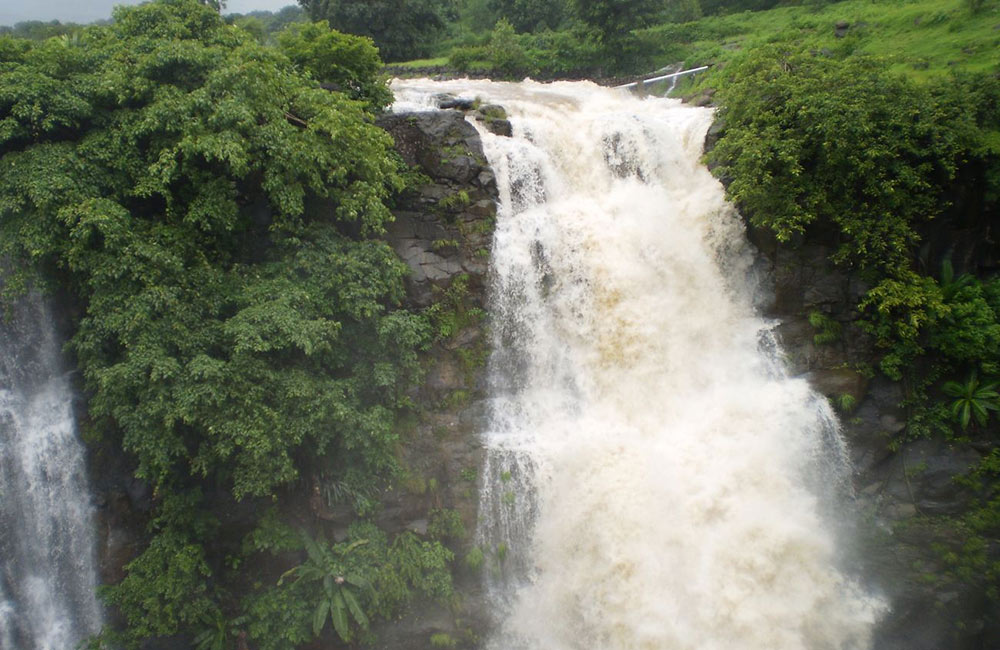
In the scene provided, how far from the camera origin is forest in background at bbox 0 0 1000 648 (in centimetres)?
912

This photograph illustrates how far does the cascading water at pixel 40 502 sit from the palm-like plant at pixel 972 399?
16143mm

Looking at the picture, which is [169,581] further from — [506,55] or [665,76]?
[506,55]

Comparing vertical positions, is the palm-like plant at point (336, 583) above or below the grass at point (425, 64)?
below

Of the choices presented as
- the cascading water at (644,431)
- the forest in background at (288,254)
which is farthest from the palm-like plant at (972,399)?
the cascading water at (644,431)

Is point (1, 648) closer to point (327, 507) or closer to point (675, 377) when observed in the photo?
point (327, 507)

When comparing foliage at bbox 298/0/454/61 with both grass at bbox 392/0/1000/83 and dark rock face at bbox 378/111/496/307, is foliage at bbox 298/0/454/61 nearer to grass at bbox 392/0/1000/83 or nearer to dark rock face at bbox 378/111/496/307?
grass at bbox 392/0/1000/83

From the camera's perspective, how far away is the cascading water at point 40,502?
31.3 feet

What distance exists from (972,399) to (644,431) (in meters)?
6.13

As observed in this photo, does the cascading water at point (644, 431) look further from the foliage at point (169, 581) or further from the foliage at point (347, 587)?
the foliage at point (169, 581)

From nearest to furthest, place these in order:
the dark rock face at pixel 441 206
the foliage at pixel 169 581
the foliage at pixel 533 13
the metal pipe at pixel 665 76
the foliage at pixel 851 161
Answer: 1. the foliage at pixel 169 581
2. the foliage at pixel 851 161
3. the dark rock face at pixel 441 206
4. the metal pipe at pixel 665 76
5. the foliage at pixel 533 13

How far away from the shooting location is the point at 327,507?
10.7m

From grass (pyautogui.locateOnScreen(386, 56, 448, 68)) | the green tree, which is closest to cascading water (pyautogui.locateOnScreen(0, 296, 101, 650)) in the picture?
grass (pyautogui.locateOnScreen(386, 56, 448, 68))

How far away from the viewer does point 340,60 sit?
1344cm

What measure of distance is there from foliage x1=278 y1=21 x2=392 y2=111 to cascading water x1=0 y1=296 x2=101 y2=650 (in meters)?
7.62
